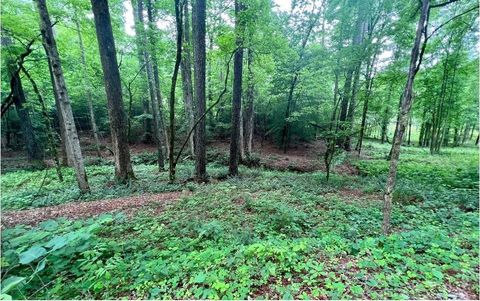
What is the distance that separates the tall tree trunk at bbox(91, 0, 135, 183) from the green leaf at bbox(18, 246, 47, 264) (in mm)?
A: 5202

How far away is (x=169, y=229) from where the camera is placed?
4.08 m

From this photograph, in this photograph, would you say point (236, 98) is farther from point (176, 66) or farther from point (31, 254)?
point (31, 254)

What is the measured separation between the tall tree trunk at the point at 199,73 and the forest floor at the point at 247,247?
1954mm

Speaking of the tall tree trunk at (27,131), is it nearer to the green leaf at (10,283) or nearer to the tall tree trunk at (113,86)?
the tall tree trunk at (113,86)

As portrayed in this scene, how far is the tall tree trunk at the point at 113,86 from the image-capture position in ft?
21.3

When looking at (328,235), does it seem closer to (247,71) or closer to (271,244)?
(271,244)

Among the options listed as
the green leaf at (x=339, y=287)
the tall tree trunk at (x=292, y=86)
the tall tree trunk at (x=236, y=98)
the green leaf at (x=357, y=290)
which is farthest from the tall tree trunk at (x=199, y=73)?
the tall tree trunk at (x=292, y=86)

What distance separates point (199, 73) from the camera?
7.56 metres

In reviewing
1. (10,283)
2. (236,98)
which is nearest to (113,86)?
(236,98)

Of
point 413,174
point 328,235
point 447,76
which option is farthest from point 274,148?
point 328,235

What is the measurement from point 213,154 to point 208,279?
11573 millimetres

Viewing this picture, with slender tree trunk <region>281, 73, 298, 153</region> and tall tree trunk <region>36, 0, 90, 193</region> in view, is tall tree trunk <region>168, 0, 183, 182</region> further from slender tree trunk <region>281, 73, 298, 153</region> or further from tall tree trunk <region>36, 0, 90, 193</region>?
slender tree trunk <region>281, 73, 298, 153</region>

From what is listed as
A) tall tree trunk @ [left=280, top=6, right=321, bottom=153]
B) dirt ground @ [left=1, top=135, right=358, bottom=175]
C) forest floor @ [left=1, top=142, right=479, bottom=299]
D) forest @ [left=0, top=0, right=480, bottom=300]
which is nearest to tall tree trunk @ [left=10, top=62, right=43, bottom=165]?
forest @ [left=0, top=0, right=480, bottom=300]

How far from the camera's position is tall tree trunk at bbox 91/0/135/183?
21.3 feet
